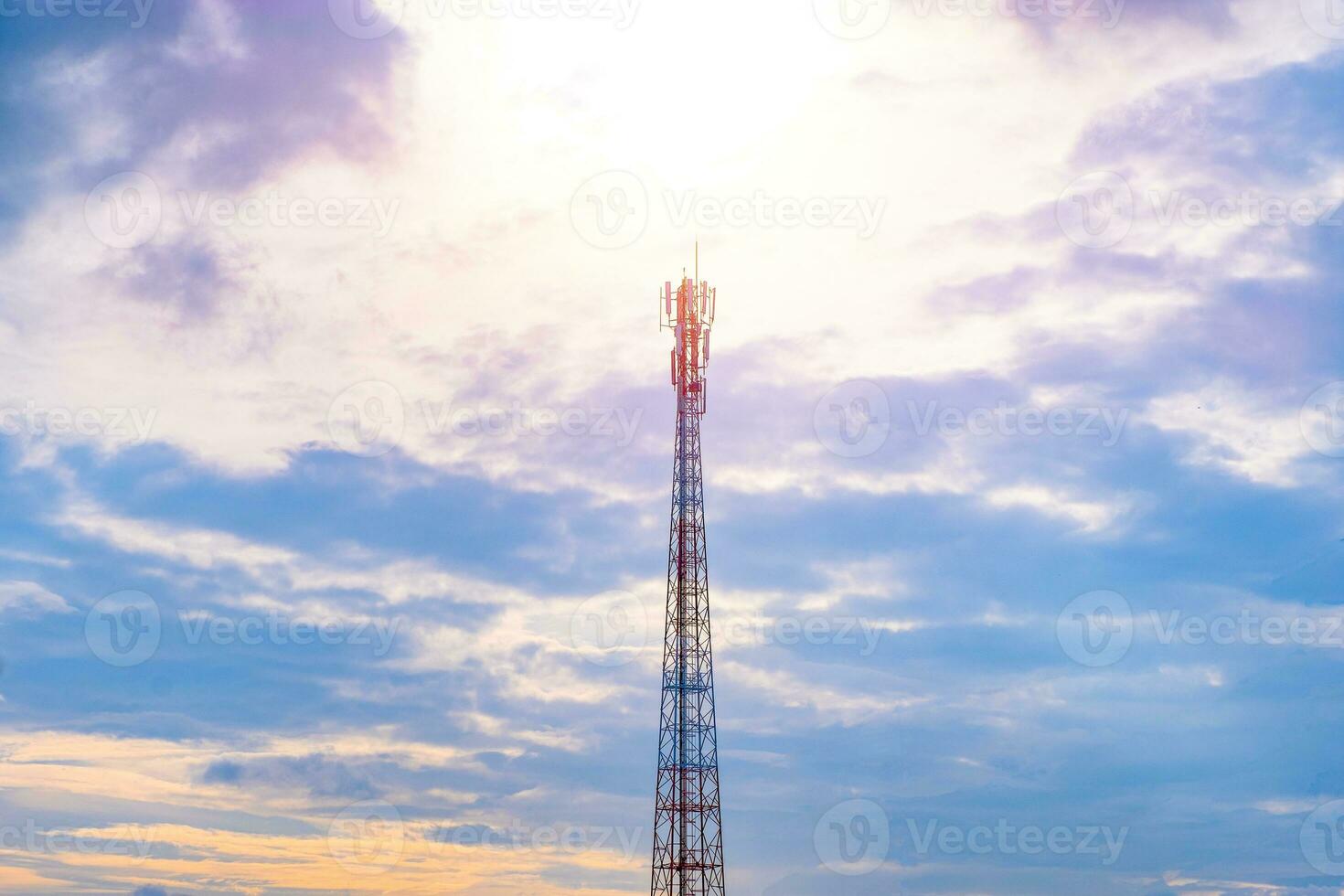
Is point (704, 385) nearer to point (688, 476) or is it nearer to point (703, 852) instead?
point (688, 476)

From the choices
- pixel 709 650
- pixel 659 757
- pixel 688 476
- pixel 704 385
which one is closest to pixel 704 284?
pixel 704 385

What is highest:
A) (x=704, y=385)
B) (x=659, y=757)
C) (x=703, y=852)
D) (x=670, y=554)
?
(x=704, y=385)

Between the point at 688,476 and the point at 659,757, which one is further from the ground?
the point at 688,476

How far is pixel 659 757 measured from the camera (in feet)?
419

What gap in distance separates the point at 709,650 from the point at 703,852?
56.1ft

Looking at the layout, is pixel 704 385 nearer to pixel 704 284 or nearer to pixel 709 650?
pixel 704 284

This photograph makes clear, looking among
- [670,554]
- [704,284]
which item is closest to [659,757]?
[670,554]

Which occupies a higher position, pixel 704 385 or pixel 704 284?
pixel 704 284

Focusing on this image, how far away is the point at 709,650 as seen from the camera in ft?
429

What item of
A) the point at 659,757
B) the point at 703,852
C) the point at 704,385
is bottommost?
the point at 703,852

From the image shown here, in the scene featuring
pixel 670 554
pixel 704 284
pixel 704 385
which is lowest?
pixel 670 554

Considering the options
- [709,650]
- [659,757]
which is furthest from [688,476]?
[659,757]

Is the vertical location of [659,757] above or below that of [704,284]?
below

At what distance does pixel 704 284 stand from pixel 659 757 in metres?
41.9
